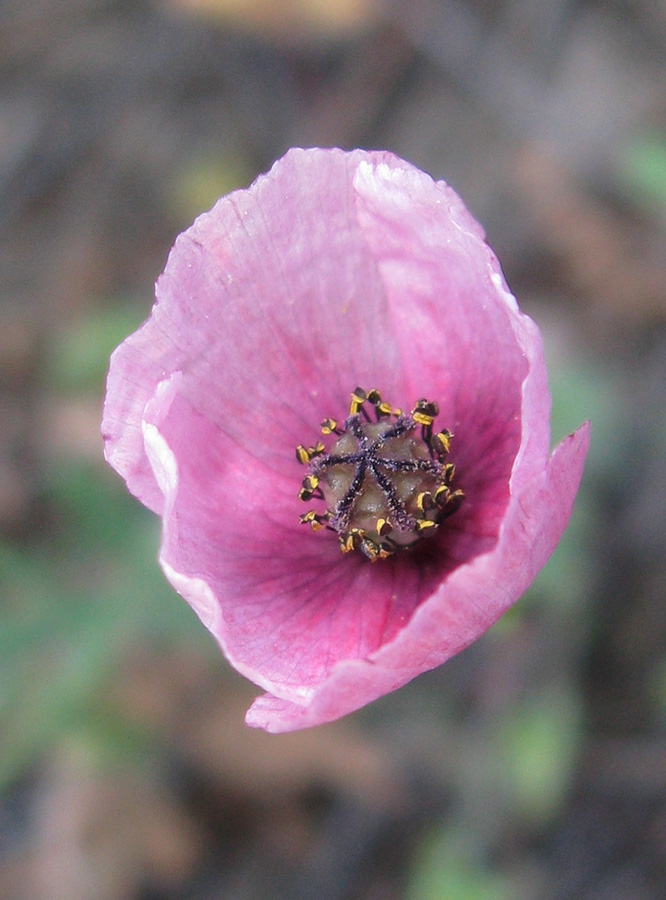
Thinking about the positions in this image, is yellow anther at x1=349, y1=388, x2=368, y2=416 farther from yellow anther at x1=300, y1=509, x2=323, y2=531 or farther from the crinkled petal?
the crinkled petal

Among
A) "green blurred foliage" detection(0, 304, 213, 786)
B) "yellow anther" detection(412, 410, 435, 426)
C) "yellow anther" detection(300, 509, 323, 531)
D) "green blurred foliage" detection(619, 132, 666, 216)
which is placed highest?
"green blurred foliage" detection(619, 132, 666, 216)

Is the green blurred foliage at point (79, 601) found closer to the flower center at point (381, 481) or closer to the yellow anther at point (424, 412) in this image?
the flower center at point (381, 481)

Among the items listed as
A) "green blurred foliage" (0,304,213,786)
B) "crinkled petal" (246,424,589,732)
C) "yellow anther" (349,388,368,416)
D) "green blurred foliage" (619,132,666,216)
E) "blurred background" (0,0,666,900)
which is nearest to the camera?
"crinkled petal" (246,424,589,732)

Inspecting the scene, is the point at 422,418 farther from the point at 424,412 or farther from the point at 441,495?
the point at 441,495

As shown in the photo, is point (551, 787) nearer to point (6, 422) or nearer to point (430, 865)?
point (430, 865)

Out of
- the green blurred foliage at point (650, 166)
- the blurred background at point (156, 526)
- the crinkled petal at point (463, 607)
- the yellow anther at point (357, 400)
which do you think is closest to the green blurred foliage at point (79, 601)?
the blurred background at point (156, 526)

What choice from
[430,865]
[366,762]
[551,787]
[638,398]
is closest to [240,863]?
[366,762]

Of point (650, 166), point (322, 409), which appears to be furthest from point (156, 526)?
point (650, 166)

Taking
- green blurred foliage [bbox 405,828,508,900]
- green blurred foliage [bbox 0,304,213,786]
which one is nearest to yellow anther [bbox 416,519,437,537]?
green blurred foliage [bbox 0,304,213,786]
